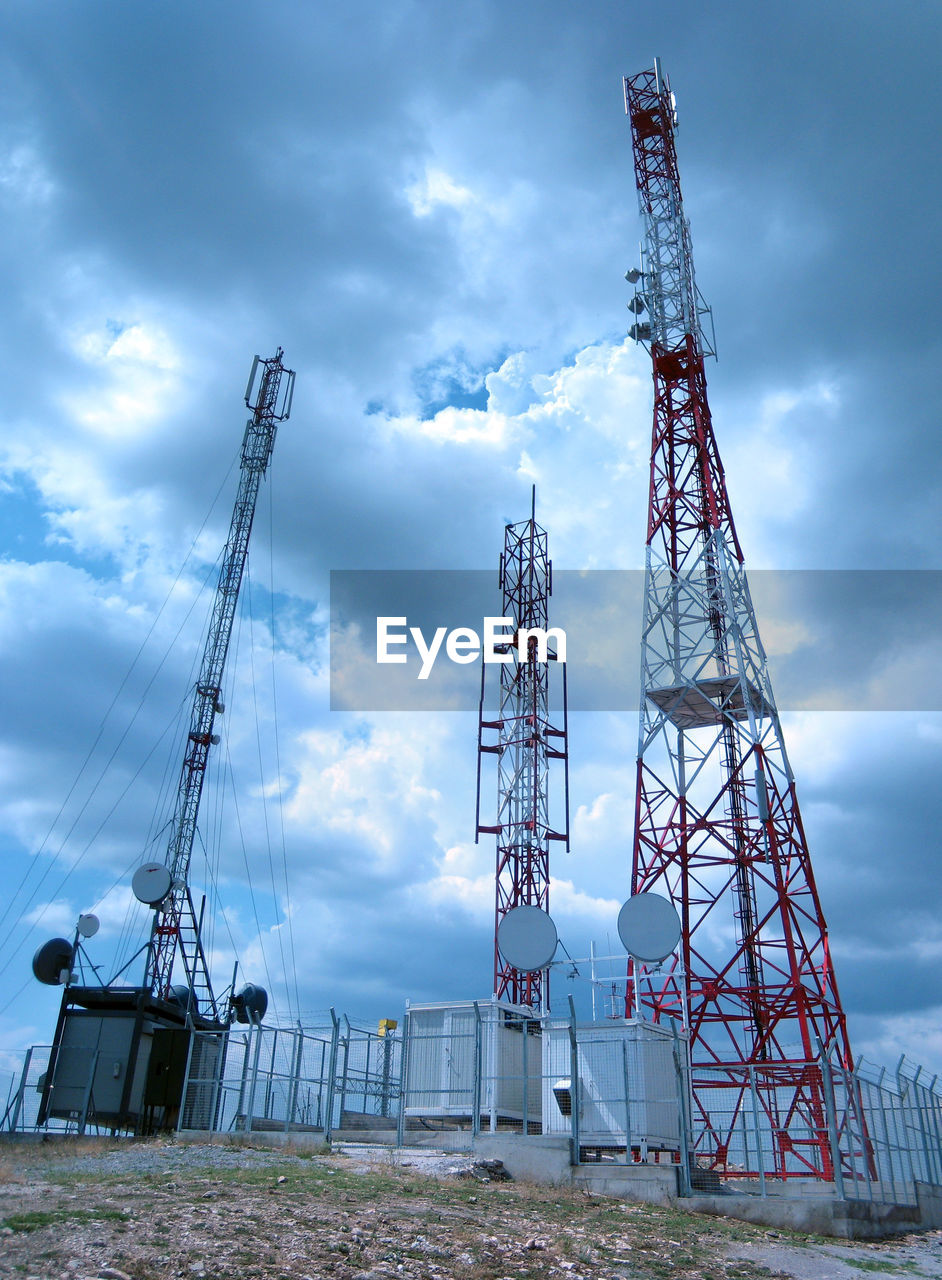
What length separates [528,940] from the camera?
91.1 feet

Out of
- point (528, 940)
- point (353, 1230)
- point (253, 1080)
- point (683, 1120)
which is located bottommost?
point (353, 1230)

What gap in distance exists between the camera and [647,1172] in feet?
67.2

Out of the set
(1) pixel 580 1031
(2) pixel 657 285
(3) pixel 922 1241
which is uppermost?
(2) pixel 657 285

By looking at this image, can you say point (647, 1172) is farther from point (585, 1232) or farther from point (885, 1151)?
point (885, 1151)

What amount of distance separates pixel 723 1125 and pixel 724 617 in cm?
1665

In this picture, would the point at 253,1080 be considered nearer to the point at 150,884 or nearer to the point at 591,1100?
the point at 591,1100

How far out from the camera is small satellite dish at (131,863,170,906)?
42.8 metres

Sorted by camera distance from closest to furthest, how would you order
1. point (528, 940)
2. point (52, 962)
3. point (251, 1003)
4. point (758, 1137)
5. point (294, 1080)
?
point (758, 1137) < point (294, 1080) < point (528, 940) < point (52, 962) < point (251, 1003)

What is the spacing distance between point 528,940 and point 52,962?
2123 cm

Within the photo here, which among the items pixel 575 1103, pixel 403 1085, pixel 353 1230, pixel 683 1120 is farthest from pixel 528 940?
pixel 353 1230

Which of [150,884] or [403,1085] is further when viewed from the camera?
[150,884]

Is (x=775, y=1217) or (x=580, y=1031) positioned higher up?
(x=580, y=1031)

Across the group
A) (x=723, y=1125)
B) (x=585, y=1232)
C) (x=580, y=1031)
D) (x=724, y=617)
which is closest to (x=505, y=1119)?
(x=580, y=1031)

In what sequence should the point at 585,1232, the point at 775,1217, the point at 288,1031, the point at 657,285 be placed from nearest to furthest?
1. the point at 585,1232
2. the point at 775,1217
3. the point at 288,1031
4. the point at 657,285
